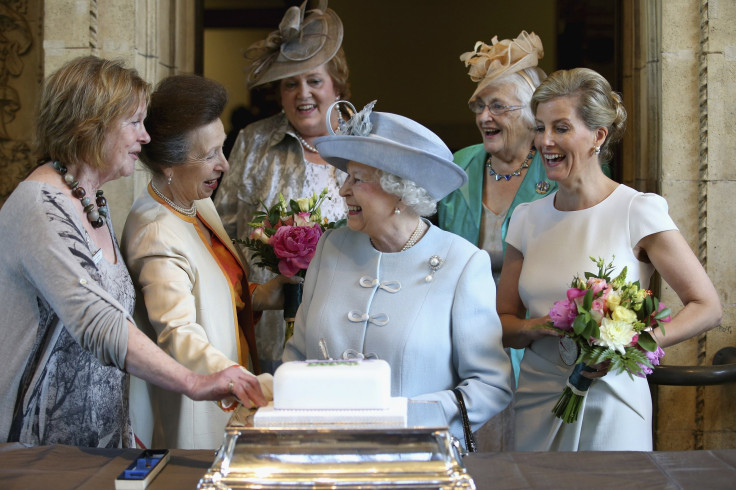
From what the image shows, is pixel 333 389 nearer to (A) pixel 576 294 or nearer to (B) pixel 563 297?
(A) pixel 576 294

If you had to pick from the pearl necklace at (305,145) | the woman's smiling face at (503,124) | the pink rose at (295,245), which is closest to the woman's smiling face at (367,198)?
the pink rose at (295,245)

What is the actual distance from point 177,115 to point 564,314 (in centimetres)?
149

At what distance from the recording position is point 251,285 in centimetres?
333

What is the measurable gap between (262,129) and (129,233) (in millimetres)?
1454

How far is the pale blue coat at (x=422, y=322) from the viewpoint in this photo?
2502mm

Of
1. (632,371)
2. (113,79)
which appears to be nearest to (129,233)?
(113,79)

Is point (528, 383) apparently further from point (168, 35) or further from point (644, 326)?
point (168, 35)

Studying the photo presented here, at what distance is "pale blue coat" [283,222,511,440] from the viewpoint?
2502 mm

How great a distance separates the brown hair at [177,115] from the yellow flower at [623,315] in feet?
5.05

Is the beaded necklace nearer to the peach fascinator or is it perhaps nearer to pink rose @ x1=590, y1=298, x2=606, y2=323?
pink rose @ x1=590, y1=298, x2=606, y2=323

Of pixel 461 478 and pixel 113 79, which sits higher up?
Result: pixel 113 79

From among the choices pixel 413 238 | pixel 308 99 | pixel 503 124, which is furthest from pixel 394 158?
pixel 308 99

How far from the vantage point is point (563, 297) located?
2797mm

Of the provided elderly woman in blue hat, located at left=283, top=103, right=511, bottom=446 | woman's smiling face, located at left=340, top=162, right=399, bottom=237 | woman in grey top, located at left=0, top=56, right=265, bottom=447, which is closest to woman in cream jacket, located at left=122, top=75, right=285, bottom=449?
woman in grey top, located at left=0, top=56, right=265, bottom=447
